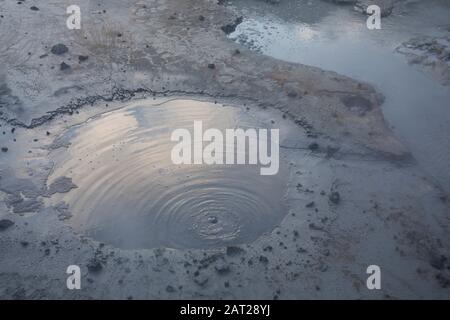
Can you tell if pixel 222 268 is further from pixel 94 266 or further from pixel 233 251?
pixel 94 266

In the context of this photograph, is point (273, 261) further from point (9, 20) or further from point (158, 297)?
point (9, 20)

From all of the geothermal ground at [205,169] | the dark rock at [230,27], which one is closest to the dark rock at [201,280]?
the geothermal ground at [205,169]

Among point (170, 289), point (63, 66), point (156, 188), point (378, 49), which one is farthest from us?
point (378, 49)

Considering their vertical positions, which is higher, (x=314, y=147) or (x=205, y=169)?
(x=314, y=147)

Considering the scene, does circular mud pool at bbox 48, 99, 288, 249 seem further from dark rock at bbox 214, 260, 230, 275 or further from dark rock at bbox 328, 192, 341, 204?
dark rock at bbox 328, 192, 341, 204

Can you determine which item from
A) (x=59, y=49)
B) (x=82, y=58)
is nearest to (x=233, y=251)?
(x=82, y=58)

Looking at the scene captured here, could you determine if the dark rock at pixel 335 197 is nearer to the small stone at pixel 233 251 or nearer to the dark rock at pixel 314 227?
the dark rock at pixel 314 227

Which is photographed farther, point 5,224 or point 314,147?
point 314,147

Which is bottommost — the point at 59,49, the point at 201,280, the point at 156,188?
the point at 201,280
